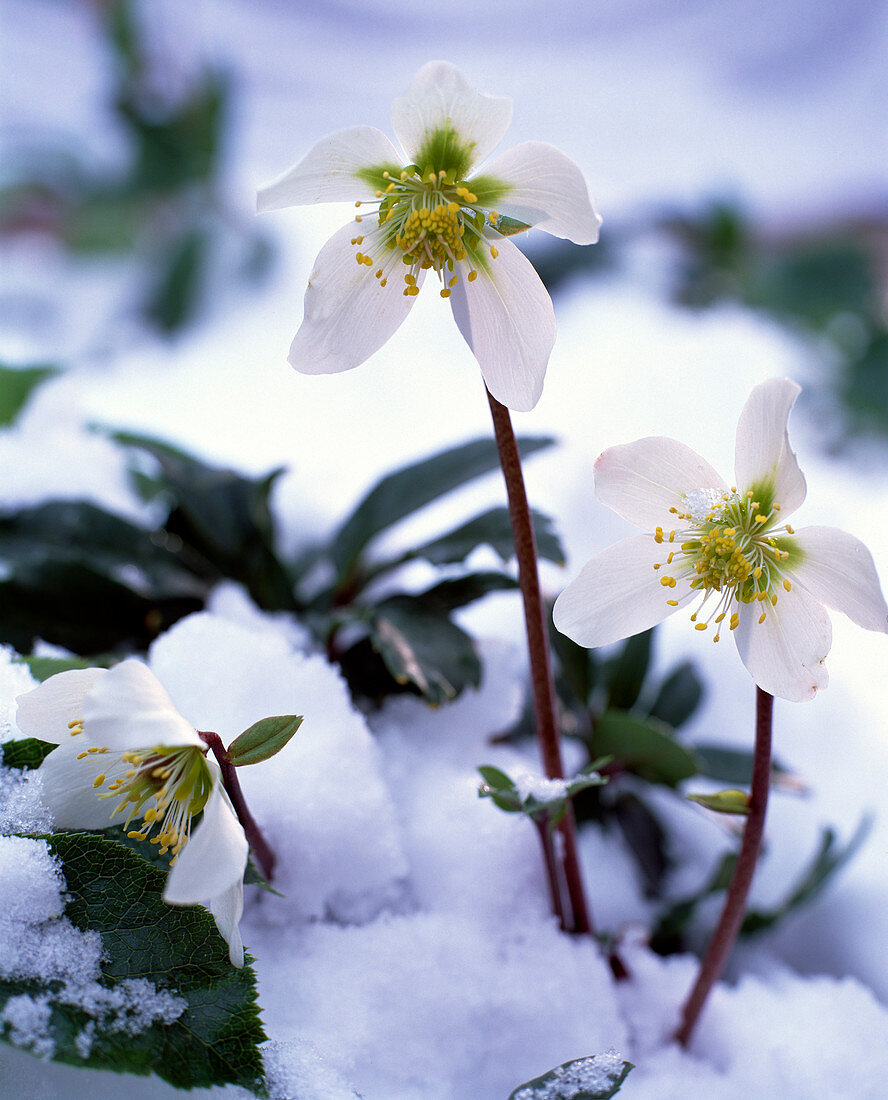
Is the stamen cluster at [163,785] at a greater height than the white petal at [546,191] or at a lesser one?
lesser

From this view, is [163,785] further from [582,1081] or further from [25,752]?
[582,1081]

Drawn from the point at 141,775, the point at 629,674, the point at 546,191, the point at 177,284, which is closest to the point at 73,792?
the point at 141,775

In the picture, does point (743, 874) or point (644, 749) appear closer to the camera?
point (743, 874)

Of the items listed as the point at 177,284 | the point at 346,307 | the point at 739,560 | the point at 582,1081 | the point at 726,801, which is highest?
the point at 177,284

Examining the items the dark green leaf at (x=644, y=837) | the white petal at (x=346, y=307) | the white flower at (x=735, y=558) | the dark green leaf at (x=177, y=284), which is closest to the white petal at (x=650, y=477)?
the white flower at (x=735, y=558)

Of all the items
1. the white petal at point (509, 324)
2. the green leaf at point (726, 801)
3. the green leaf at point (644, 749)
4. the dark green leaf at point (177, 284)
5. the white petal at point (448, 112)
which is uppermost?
the dark green leaf at point (177, 284)

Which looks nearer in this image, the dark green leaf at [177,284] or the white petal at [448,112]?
the white petal at [448,112]

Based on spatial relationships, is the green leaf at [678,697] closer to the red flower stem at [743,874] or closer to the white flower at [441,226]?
the red flower stem at [743,874]
